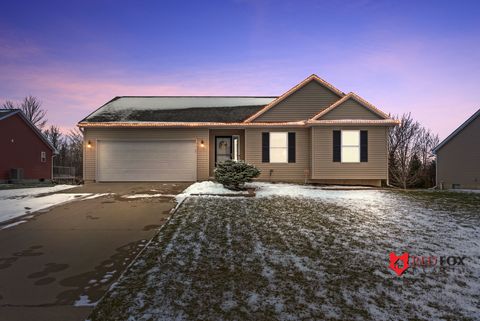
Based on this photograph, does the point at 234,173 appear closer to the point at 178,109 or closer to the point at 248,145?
the point at 248,145

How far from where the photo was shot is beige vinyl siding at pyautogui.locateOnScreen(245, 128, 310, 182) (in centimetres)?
1475

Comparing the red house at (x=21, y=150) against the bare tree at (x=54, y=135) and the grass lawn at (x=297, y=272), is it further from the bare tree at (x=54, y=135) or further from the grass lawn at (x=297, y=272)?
the bare tree at (x=54, y=135)

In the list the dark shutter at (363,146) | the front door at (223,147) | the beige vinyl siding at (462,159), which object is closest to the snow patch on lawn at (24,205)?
the front door at (223,147)

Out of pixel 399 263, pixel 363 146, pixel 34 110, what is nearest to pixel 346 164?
pixel 363 146

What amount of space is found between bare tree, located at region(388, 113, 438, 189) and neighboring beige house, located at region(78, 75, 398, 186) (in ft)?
47.1

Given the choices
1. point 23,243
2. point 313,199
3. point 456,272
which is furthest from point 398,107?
point 23,243

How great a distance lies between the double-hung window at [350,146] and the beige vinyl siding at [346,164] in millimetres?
253

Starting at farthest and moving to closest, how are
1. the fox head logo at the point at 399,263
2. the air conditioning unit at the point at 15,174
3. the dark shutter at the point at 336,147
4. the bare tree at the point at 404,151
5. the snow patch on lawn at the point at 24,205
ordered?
the bare tree at the point at 404,151
the air conditioning unit at the point at 15,174
the dark shutter at the point at 336,147
the snow patch on lawn at the point at 24,205
the fox head logo at the point at 399,263

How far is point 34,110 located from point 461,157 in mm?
55127

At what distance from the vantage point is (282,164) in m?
14.8

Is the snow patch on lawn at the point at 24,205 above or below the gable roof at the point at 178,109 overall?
below

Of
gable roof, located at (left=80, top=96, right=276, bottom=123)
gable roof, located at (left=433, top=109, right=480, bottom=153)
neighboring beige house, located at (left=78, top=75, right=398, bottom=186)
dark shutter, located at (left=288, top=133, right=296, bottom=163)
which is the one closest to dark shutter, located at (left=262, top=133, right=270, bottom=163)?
neighboring beige house, located at (left=78, top=75, right=398, bottom=186)

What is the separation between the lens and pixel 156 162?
15.1 meters

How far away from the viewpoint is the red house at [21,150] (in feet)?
67.3
